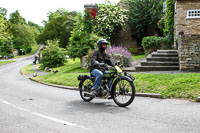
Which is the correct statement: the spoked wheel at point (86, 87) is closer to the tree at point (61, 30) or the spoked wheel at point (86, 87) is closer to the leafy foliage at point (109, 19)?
the leafy foliage at point (109, 19)

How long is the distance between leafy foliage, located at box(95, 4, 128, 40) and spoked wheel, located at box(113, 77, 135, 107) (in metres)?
23.4

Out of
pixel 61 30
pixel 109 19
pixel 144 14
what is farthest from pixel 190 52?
pixel 61 30

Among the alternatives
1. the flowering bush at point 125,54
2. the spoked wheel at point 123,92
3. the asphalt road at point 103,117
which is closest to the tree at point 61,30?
the flowering bush at point 125,54

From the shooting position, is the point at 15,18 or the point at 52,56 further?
the point at 15,18

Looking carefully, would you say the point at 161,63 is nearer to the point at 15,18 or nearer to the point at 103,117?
the point at 103,117

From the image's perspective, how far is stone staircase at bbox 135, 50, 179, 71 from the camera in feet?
47.2

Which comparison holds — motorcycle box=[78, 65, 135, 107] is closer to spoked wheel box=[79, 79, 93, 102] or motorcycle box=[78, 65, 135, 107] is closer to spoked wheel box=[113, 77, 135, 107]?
spoked wheel box=[113, 77, 135, 107]

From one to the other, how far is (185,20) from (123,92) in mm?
Answer: 13548

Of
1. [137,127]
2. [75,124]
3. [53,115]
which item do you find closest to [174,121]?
[137,127]

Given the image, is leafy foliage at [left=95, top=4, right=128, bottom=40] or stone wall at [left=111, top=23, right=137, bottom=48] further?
stone wall at [left=111, top=23, right=137, bottom=48]

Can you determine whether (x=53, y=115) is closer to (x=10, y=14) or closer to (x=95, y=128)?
(x=95, y=128)

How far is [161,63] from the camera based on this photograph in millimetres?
14695

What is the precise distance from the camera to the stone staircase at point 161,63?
1438cm

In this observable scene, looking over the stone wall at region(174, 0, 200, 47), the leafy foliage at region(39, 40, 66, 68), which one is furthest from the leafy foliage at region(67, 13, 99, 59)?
the leafy foliage at region(39, 40, 66, 68)
